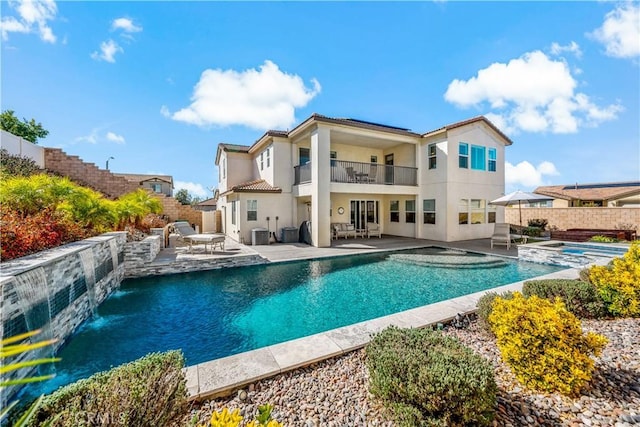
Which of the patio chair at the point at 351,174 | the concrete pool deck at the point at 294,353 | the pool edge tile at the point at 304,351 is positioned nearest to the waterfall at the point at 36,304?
the concrete pool deck at the point at 294,353

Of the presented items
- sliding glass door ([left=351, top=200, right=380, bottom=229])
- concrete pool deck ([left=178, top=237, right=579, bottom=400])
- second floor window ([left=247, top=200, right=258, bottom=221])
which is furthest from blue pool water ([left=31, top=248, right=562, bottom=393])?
sliding glass door ([left=351, top=200, right=380, bottom=229])

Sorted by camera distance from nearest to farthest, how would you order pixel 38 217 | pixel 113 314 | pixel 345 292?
pixel 113 314 < pixel 38 217 < pixel 345 292

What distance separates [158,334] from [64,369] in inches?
55.9

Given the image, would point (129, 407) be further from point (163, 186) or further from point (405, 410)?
point (163, 186)

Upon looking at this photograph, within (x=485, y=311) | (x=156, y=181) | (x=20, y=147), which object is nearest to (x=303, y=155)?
(x=485, y=311)

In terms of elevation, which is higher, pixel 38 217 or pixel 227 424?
pixel 38 217

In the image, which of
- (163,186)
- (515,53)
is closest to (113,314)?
(515,53)

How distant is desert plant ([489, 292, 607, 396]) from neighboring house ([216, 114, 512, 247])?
10.8 meters

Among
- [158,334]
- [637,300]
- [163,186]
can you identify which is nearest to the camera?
[637,300]

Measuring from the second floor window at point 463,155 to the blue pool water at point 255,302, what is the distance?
6.64 m

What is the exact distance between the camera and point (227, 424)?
1.88 m

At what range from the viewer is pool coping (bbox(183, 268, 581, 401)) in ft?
11.3

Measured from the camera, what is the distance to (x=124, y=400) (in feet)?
8.13

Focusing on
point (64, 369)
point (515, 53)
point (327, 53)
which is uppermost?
point (327, 53)
